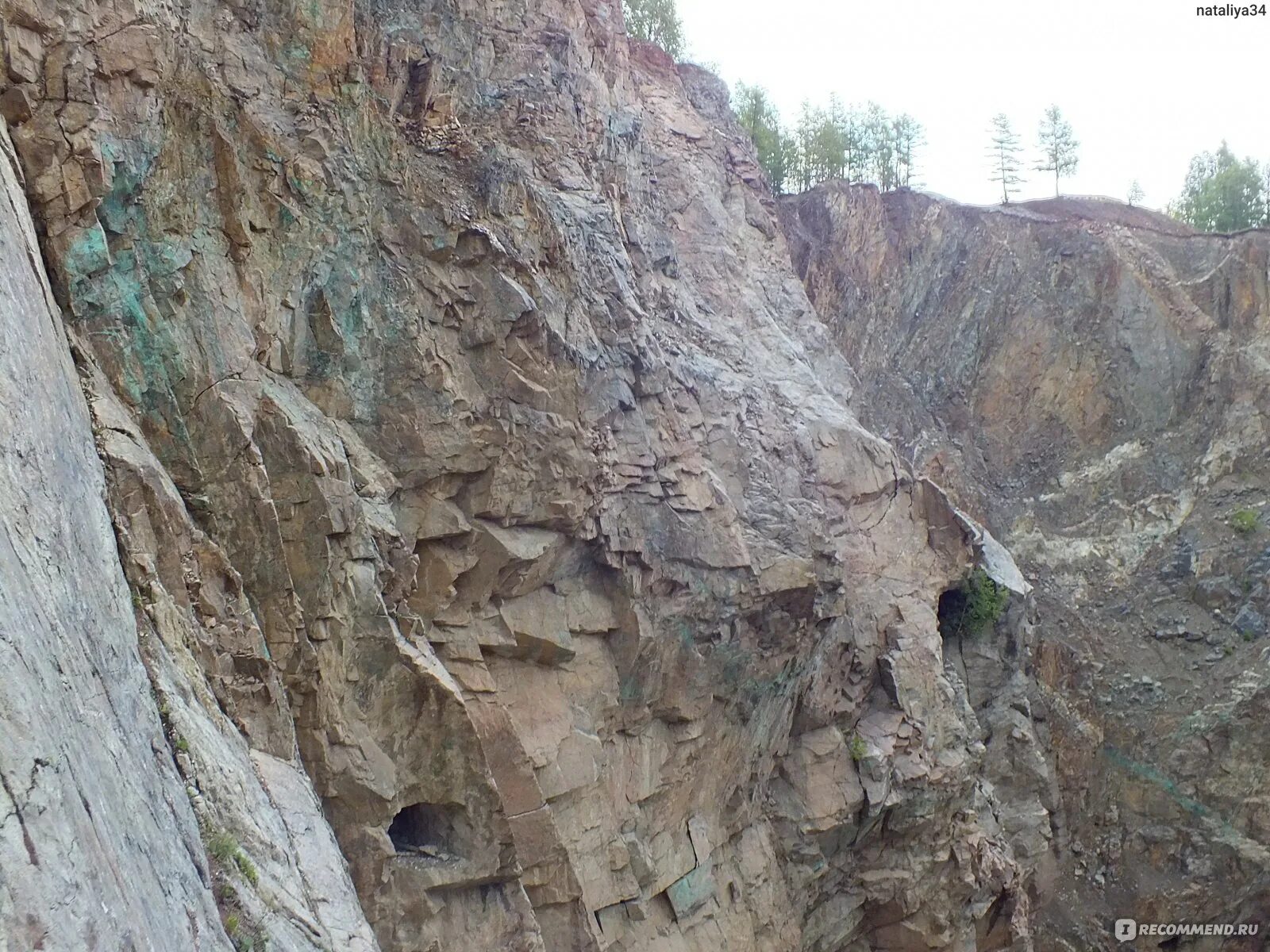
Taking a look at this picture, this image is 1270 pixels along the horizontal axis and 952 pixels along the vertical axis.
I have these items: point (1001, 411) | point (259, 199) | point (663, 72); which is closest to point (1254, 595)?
point (1001, 411)

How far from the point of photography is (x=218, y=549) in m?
7.89

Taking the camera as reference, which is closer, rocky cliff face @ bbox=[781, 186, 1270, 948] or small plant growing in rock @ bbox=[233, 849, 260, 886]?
small plant growing in rock @ bbox=[233, 849, 260, 886]

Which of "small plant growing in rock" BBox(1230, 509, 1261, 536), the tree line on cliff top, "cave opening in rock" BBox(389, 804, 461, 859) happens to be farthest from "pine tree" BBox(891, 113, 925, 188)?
"cave opening in rock" BBox(389, 804, 461, 859)

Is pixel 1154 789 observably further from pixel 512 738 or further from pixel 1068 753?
pixel 512 738

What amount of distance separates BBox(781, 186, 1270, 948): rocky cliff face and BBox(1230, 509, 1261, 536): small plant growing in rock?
0.08 meters

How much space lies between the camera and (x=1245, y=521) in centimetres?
2484

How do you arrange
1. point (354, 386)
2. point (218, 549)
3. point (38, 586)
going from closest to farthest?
point (38, 586), point (218, 549), point (354, 386)

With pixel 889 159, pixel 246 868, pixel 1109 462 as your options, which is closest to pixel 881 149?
pixel 889 159

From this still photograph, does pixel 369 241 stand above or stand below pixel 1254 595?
above

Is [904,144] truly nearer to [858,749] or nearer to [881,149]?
[881,149]

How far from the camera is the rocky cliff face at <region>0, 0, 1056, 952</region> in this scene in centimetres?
544

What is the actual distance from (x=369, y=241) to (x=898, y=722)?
11.4 meters

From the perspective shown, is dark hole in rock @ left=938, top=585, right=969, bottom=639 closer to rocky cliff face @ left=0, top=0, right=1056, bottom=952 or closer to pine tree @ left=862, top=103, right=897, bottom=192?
rocky cliff face @ left=0, top=0, right=1056, bottom=952

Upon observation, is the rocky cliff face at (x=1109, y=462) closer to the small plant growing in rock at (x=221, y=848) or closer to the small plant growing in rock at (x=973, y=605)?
the small plant growing in rock at (x=973, y=605)
